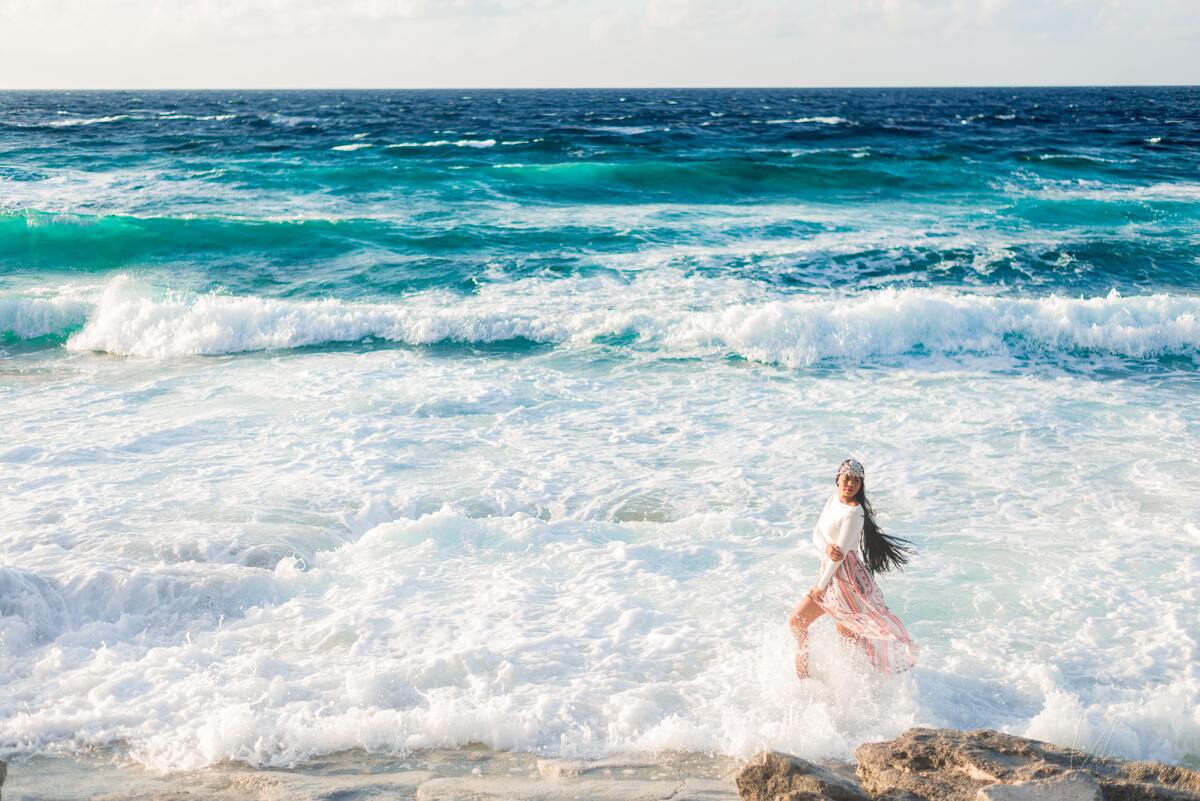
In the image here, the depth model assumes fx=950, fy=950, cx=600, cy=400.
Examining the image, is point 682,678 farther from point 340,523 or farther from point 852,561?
point 340,523

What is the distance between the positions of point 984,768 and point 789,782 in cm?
83

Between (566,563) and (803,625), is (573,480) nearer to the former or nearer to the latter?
(566,563)

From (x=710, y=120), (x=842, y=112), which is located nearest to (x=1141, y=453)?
(x=710, y=120)

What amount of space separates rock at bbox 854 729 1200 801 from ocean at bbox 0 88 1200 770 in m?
0.45

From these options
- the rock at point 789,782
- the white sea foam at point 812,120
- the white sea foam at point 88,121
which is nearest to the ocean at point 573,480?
the rock at point 789,782

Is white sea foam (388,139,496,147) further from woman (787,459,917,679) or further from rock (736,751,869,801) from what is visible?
rock (736,751,869,801)

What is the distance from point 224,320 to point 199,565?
7.57m

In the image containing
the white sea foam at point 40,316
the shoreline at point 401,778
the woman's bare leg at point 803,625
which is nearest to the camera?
the shoreline at point 401,778

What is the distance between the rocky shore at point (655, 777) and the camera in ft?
12.6

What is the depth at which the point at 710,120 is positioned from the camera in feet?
164

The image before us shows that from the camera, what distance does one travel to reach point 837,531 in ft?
16.2

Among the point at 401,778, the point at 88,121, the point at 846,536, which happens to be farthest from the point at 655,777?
the point at 88,121

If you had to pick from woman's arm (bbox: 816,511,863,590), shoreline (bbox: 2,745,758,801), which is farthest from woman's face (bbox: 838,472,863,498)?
shoreline (bbox: 2,745,758,801)

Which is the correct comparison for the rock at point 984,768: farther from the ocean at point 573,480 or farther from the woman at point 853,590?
the woman at point 853,590
